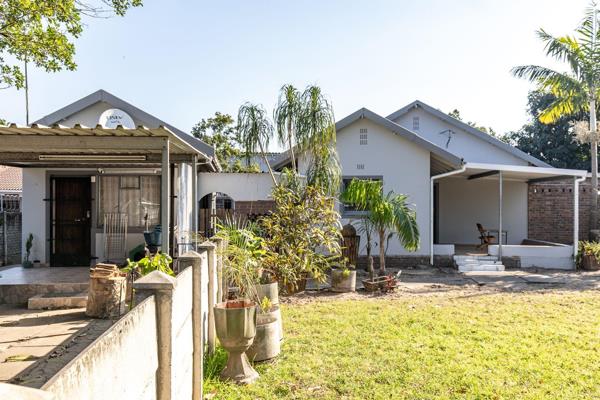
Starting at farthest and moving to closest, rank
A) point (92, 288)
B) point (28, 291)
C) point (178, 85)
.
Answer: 1. point (178, 85)
2. point (28, 291)
3. point (92, 288)

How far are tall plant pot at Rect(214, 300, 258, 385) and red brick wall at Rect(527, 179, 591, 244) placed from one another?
15725mm

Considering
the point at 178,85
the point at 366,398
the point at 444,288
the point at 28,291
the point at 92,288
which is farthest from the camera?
the point at 178,85

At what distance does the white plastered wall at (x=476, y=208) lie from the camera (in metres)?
17.6

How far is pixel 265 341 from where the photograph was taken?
5.45 metres

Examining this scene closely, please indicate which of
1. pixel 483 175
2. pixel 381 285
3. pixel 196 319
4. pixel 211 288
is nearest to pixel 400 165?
pixel 483 175

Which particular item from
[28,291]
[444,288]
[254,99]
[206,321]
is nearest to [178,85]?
[254,99]

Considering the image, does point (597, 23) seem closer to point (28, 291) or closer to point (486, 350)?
point (486, 350)

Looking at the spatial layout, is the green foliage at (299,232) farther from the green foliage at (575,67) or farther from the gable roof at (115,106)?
the green foliage at (575,67)

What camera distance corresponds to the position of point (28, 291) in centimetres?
822

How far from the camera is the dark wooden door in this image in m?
11.7

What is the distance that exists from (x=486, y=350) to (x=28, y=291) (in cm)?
779

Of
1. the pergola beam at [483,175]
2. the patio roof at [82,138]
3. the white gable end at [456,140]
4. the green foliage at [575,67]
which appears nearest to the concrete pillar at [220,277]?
the patio roof at [82,138]

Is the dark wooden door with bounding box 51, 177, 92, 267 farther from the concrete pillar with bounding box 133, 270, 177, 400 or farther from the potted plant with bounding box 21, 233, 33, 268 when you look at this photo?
the concrete pillar with bounding box 133, 270, 177, 400

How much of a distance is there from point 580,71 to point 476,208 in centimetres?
612
